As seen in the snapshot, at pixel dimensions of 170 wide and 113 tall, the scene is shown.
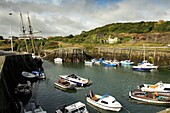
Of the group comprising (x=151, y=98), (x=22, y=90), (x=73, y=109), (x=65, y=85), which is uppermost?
(x=22, y=90)

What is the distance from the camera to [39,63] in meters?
58.9

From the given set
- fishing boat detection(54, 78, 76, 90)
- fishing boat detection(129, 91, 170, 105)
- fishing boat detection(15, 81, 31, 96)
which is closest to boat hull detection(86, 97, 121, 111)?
fishing boat detection(129, 91, 170, 105)

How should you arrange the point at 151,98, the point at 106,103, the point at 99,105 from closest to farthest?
the point at 106,103, the point at 99,105, the point at 151,98

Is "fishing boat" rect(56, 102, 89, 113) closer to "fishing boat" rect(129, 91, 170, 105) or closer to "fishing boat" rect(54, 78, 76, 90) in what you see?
"fishing boat" rect(129, 91, 170, 105)

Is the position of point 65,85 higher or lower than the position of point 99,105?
higher

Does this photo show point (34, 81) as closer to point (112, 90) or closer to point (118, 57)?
point (112, 90)

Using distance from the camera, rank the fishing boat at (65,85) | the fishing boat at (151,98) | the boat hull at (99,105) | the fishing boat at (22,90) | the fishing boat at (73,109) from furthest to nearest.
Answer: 1. the fishing boat at (65,85)
2. the fishing boat at (22,90)
3. the fishing boat at (151,98)
4. the boat hull at (99,105)
5. the fishing boat at (73,109)

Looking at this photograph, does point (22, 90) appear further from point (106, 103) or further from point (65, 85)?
point (106, 103)

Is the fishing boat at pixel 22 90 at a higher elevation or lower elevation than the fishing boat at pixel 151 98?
higher

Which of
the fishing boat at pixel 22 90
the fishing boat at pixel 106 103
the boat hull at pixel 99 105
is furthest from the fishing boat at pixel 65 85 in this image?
the fishing boat at pixel 106 103

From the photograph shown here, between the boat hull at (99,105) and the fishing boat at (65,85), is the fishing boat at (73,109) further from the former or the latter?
the fishing boat at (65,85)

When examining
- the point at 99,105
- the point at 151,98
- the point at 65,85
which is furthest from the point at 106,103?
the point at 65,85

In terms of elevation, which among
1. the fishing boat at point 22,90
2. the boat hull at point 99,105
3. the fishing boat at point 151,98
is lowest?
the boat hull at point 99,105

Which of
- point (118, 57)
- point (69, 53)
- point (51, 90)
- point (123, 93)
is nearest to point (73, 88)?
point (51, 90)
